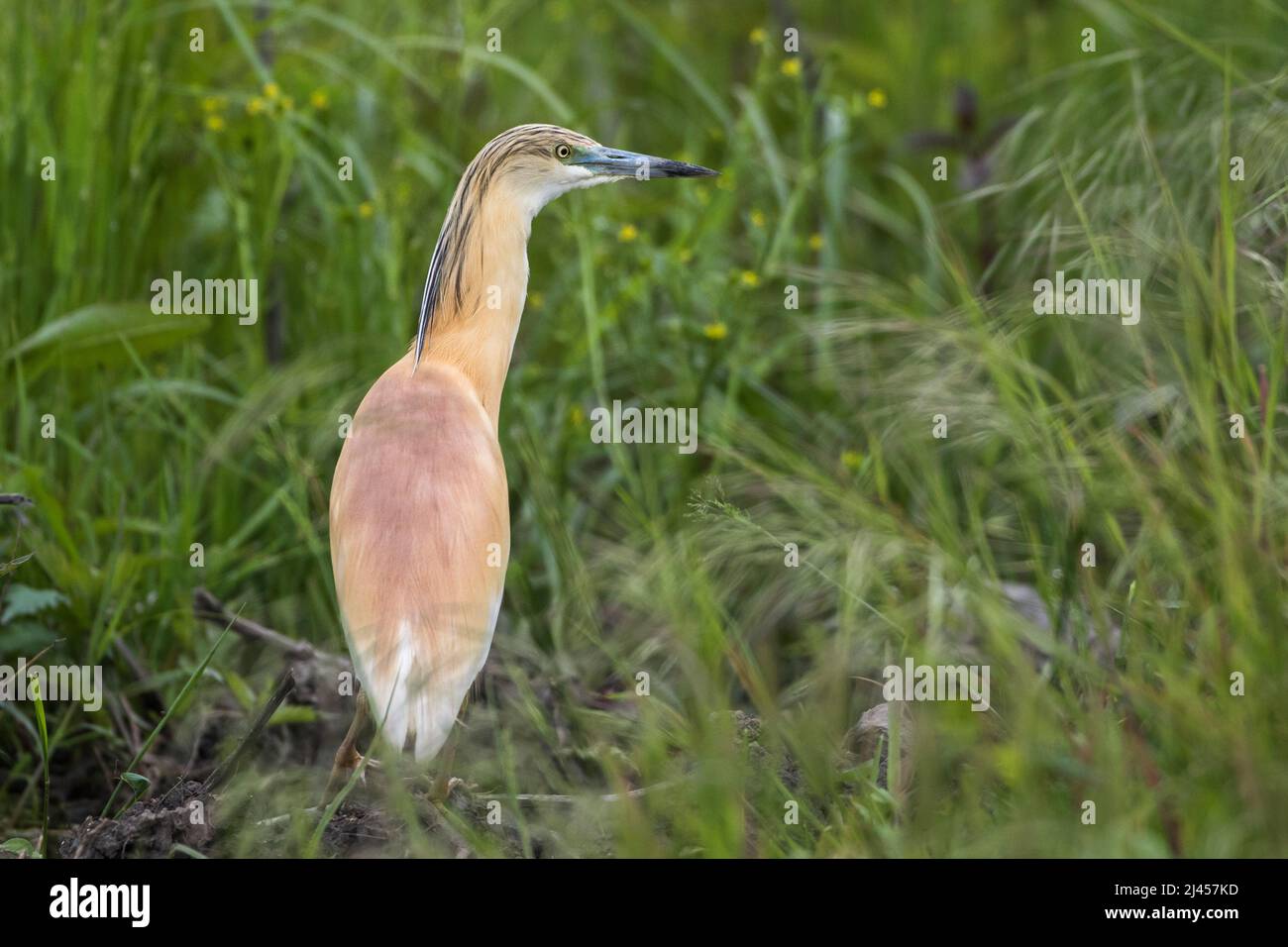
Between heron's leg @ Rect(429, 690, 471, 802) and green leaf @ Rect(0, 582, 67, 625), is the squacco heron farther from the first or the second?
green leaf @ Rect(0, 582, 67, 625)

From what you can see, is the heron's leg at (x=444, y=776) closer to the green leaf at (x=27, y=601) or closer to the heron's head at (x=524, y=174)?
the heron's head at (x=524, y=174)

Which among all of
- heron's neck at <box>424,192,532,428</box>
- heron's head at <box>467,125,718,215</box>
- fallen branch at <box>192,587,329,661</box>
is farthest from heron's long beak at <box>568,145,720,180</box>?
fallen branch at <box>192,587,329,661</box>

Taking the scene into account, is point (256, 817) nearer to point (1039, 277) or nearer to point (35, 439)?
point (35, 439)

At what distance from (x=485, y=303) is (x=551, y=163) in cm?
26

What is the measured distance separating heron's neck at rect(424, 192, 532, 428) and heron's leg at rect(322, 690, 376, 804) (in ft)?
1.74

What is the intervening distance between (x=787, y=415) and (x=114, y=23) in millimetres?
2071

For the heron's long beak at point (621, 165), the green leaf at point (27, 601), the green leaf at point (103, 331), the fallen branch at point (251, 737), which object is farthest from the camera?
the green leaf at point (103, 331)

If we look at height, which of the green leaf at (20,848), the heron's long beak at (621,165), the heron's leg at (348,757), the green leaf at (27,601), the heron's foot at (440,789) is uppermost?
the heron's long beak at (621,165)

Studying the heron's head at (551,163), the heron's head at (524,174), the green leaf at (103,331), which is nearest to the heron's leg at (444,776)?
the heron's head at (524,174)

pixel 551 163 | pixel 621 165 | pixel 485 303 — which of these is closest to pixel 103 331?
pixel 485 303

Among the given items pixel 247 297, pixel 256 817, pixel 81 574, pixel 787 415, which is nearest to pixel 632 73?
pixel 787 415

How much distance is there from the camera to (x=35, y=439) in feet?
11.3

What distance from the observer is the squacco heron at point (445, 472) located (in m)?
2.22

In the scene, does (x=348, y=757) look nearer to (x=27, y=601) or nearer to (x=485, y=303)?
(x=485, y=303)
